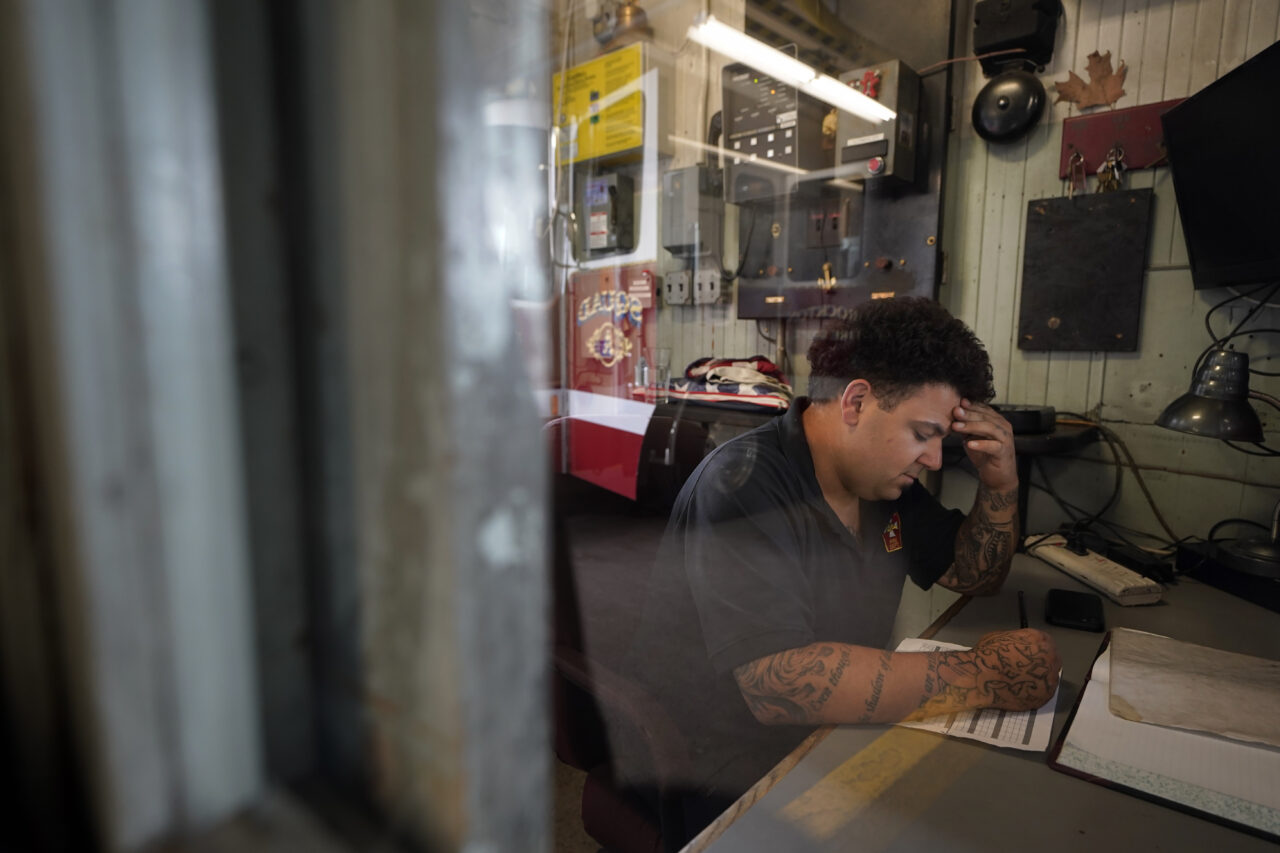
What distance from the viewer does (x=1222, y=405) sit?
1379mm

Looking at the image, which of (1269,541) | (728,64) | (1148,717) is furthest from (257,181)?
(728,64)

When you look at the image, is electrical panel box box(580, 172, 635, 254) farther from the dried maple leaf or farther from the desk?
the desk

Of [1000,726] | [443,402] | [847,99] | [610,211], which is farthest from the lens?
[610,211]

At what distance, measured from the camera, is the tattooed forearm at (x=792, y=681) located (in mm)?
930

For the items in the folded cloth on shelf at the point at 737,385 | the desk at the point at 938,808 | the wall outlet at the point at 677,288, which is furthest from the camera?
the wall outlet at the point at 677,288

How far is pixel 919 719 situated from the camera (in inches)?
36.3

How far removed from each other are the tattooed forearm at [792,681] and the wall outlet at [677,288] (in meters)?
2.37

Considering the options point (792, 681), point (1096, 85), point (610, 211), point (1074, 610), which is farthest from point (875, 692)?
point (610, 211)

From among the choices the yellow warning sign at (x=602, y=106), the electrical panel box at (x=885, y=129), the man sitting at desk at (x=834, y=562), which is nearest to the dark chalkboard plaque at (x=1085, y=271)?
the electrical panel box at (x=885, y=129)

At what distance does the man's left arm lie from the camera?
1.45m

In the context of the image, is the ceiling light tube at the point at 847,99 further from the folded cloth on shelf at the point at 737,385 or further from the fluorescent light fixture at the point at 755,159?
the folded cloth on shelf at the point at 737,385

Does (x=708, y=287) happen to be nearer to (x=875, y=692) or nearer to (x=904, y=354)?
(x=904, y=354)

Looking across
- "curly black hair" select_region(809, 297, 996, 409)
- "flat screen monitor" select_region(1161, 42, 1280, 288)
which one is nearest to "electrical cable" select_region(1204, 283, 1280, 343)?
"flat screen monitor" select_region(1161, 42, 1280, 288)

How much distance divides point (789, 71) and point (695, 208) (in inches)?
27.9
